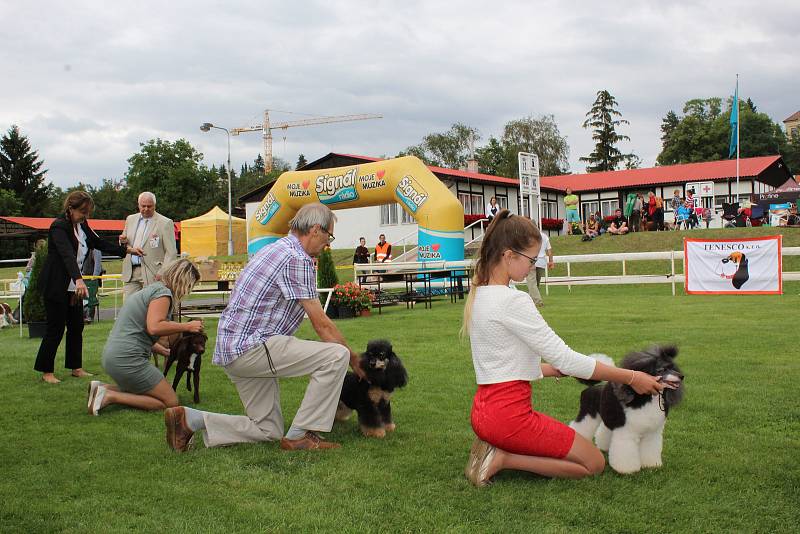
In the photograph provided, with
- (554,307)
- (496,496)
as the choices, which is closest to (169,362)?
(496,496)

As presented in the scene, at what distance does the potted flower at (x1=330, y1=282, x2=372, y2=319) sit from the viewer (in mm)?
13930

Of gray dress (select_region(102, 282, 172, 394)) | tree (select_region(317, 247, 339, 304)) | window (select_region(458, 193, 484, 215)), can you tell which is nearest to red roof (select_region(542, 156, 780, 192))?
window (select_region(458, 193, 484, 215))

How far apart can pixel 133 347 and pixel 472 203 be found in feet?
119

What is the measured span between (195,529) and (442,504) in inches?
45.6

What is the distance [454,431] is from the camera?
15.8 ft

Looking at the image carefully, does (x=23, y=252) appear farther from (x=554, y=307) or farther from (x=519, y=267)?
(x=519, y=267)

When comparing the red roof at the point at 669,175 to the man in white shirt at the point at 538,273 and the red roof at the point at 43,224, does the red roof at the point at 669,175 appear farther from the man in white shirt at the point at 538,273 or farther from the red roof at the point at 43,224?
the red roof at the point at 43,224

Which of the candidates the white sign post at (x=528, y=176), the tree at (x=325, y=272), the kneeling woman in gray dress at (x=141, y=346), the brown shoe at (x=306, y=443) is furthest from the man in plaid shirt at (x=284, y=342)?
the white sign post at (x=528, y=176)

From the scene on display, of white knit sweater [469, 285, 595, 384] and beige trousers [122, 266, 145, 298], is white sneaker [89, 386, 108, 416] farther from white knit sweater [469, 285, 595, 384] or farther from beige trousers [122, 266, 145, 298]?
white knit sweater [469, 285, 595, 384]

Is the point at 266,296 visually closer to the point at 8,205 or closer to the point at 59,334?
the point at 59,334

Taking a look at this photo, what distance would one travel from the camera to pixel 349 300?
1395 cm

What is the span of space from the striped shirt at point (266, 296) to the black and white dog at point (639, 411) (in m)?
1.93

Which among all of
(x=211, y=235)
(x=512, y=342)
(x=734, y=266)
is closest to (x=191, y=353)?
(x=512, y=342)

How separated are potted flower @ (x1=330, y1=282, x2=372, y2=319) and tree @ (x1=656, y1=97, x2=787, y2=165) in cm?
5949
